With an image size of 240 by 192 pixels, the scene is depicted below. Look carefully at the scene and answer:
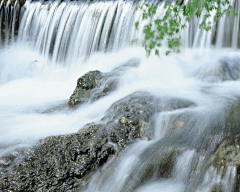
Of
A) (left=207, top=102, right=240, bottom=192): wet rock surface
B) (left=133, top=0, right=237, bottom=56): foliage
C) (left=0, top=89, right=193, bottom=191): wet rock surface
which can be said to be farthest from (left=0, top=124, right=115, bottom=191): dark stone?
(left=133, top=0, right=237, bottom=56): foliage

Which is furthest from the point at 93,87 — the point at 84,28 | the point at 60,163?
the point at 84,28

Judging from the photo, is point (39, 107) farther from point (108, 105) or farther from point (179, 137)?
point (179, 137)

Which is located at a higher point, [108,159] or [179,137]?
[179,137]

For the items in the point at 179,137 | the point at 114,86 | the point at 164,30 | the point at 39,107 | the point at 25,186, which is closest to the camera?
the point at 25,186

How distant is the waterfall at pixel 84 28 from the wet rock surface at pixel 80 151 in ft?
10.6

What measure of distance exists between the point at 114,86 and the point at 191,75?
165 centimetres

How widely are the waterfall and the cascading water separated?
2 centimetres

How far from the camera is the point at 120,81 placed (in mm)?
5230

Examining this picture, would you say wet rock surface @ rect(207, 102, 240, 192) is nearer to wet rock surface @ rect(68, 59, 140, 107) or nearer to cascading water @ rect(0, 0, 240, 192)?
cascading water @ rect(0, 0, 240, 192)

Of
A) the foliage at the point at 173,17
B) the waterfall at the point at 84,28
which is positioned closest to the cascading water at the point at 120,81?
the waterfall at the point at 84,28

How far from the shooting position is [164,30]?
4.03 meters

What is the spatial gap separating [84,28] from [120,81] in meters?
4.16

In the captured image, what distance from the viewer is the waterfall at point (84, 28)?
21.6 feet

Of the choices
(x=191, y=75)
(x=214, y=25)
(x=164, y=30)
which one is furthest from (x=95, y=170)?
(x=214, y=25)
